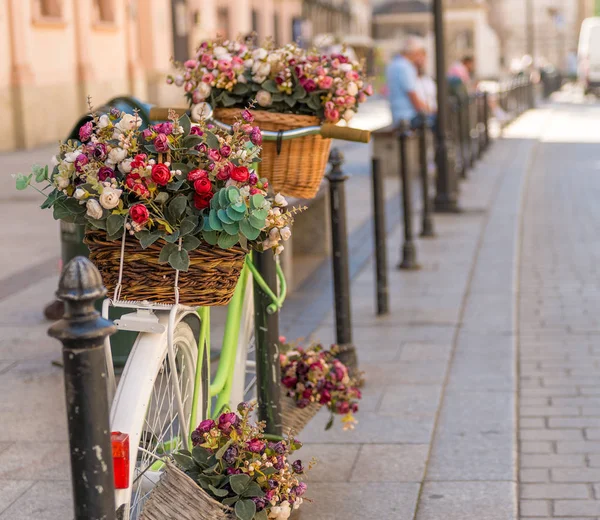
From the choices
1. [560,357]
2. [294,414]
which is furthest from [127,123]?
[560,357]

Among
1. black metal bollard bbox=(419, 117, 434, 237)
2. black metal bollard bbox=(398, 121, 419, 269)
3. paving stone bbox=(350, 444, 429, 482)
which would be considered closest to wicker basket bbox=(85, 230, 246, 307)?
paving stone bbox=(350, 444, 429, 482)

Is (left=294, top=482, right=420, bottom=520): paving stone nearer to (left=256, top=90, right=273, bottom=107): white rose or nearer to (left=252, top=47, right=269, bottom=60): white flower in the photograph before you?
(left=256, top=90, right=273, bottom=107): white rose

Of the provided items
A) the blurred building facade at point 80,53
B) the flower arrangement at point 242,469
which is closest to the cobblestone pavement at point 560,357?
the flower arrangement at point 242,469

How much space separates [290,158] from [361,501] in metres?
1.17

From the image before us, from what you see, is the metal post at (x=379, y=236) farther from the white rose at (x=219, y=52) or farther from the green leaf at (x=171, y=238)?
the green leaf at (x=171, y=238)

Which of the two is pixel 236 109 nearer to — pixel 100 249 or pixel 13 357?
pixel 100 249

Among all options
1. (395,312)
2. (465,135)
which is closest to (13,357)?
(395,312)

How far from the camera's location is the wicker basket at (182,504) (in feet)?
9.75

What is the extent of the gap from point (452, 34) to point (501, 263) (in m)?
42.1

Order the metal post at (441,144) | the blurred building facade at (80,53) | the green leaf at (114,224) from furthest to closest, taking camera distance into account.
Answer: the blurred building facade at (80,53), the metal post at (441,144), the green leaf at (114,224)

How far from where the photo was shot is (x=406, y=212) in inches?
332

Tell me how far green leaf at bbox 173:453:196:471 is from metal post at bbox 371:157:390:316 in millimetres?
3595

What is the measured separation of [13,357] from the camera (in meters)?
5.98

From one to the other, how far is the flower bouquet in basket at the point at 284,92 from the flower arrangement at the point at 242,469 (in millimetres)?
1105
